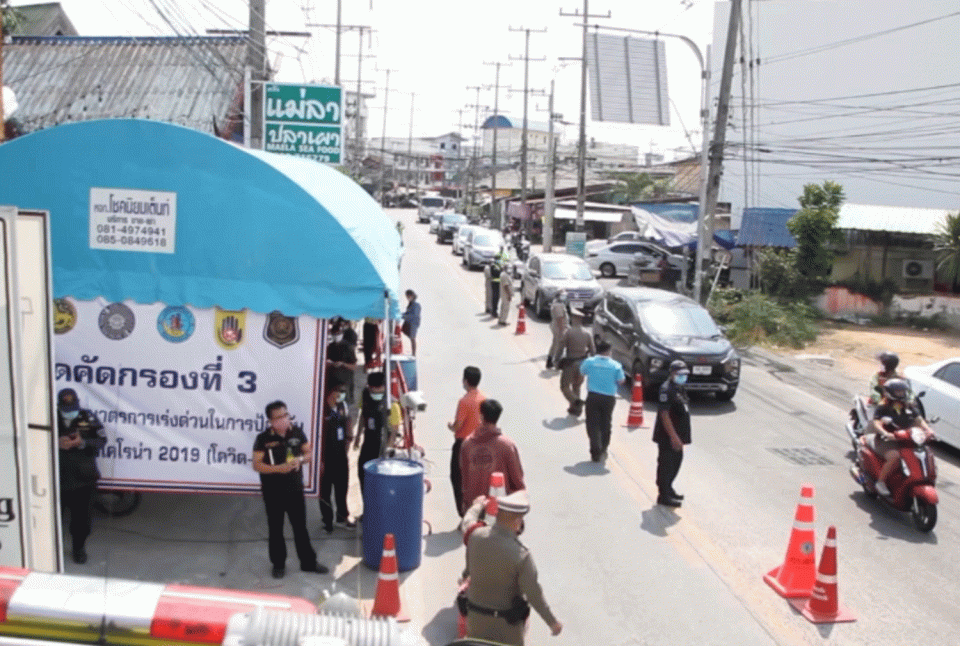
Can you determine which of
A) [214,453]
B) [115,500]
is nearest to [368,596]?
[214,453]

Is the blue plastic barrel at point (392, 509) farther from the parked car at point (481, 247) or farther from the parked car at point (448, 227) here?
the parked car at point (448, 227)

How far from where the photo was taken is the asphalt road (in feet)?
25.5

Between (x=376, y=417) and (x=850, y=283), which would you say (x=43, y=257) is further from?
(x=850, y=283)

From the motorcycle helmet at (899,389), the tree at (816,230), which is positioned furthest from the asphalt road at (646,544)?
the tree at (816,230)

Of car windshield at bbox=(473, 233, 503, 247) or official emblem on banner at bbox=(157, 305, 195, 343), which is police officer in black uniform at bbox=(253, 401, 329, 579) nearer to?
official emblem on banner at bbox=(157, 305, 195, 343)

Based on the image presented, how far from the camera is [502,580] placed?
18.7 ft

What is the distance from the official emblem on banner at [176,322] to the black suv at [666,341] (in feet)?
30.8

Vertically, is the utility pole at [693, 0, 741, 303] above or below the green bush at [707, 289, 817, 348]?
above

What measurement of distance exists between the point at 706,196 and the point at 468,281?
1258cm

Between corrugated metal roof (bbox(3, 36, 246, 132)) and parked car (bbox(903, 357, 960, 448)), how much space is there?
15581 millimetres

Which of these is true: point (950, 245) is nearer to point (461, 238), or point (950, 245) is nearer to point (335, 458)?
point (461, 238)

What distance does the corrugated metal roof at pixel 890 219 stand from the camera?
2889cm

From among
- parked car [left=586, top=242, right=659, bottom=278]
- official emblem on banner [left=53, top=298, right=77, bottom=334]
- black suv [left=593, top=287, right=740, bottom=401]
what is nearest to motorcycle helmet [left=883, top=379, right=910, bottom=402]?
black suv [left=593, top=287, right=740, bottom=401]

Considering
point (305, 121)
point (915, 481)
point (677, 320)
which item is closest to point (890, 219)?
point (677, 320)
